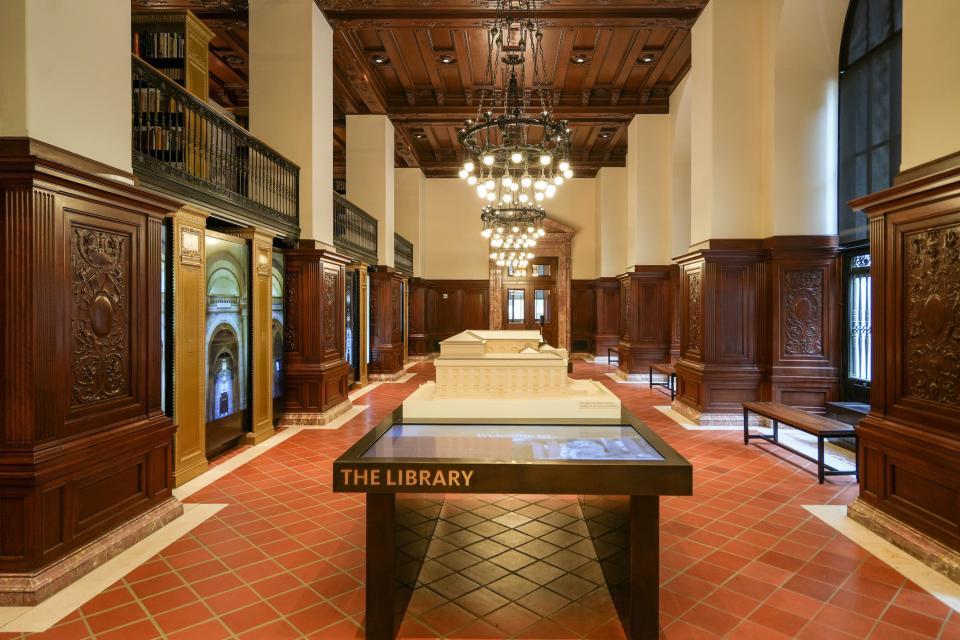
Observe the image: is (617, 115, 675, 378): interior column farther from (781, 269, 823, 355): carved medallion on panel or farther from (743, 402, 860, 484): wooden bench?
(743, 402, 860, 484): wooden bench

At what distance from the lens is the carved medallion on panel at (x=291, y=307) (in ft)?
25.7

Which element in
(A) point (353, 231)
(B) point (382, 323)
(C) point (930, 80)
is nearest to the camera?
(C) point (930, 80)

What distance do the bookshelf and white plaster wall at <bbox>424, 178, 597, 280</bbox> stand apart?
12.0 m

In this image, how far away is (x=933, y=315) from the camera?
3494 mm

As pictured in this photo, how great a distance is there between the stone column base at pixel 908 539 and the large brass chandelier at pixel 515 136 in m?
4.53

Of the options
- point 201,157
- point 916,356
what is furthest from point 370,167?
point 916,356

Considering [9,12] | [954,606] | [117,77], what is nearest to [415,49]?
[117,77]

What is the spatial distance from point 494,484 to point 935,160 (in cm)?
377

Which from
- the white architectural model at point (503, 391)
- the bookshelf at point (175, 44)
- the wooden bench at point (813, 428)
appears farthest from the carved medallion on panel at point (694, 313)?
the bookshelf at point (175, 44)

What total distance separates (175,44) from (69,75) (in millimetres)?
3638

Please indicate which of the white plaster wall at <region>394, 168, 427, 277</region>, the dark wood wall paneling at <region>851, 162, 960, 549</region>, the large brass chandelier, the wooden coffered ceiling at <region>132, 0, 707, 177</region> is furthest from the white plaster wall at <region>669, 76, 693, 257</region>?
the dark wood wall paneling at <region>851, 162, 960, 549</region>

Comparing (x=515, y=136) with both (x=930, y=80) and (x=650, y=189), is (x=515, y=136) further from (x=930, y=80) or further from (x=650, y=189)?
(x=650, y=189)

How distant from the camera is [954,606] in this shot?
291 cm

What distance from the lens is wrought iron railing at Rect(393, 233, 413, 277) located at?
14.0 metres
